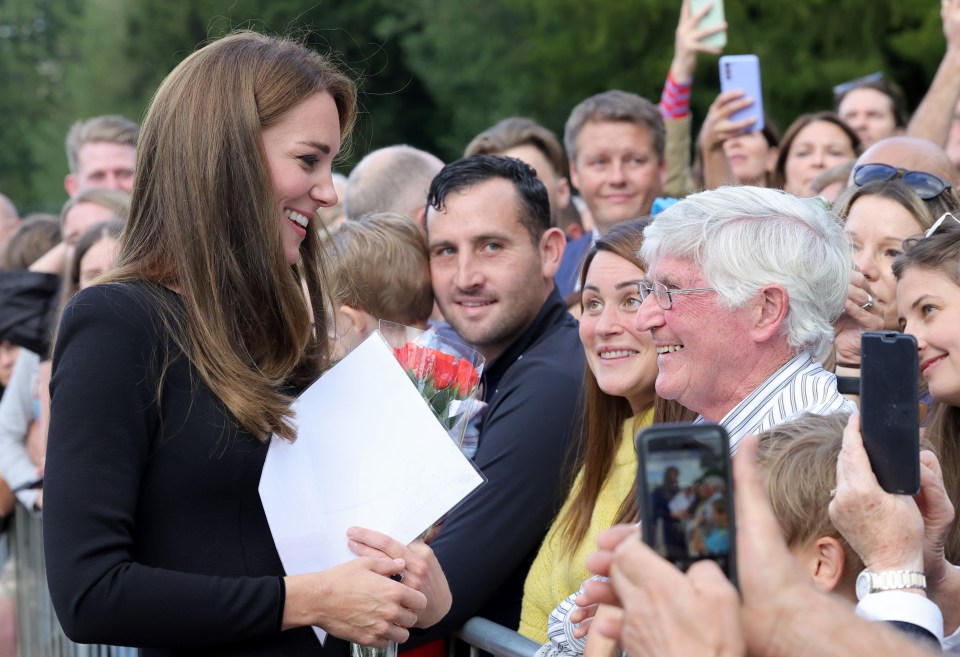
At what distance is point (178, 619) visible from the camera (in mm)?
2500

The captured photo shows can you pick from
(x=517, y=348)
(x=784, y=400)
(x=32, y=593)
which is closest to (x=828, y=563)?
(x=784, y=400)

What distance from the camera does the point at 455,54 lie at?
30688 millimetres

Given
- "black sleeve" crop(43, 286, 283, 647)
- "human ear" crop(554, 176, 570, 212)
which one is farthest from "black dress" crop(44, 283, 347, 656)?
"human ear" crop(554, 176, 570, 212)

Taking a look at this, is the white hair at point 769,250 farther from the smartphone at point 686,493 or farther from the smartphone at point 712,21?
the smartphone at point 712,21

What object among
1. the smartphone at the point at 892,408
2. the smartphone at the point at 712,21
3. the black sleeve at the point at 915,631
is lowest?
the black sleeve at the point at 915,631

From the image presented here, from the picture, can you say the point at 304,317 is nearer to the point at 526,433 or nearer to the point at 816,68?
the point at 526,433

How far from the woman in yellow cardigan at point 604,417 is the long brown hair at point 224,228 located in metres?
1.01

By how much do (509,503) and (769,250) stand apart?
3.69ft

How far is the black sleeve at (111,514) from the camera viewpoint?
246cm

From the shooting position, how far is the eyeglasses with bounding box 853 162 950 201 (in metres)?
4.07

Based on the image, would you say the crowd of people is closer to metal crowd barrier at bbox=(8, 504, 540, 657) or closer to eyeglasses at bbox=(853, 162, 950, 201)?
eyeglasses at bbox=(853, 162, 950, 201)

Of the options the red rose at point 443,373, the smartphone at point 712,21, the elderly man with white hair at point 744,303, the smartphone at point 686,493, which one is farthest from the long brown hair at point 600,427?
the smartphone at point 712,21

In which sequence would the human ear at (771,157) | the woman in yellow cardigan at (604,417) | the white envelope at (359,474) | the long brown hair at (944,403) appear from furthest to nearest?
the human ear at (771,157)
the woman in yellow cardigan at (604,417)
the long brown hair at (944,403)
the white envelope at (359,474)

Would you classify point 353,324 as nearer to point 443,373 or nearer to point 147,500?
point 443,373
